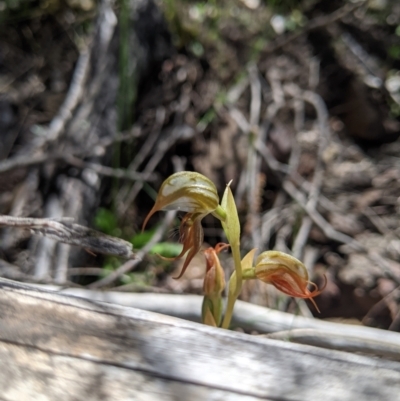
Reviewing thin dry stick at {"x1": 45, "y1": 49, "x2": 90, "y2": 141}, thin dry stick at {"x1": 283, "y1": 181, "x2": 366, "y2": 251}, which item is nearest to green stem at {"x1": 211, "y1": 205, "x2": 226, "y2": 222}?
thin dry stick at {"x1": 283, "y1": 181, "x2": 366, "y2": 251}

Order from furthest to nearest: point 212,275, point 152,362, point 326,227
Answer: point 326,227
point 212,275
point 152,362

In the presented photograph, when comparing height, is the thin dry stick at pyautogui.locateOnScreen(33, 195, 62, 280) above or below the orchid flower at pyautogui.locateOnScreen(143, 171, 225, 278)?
below

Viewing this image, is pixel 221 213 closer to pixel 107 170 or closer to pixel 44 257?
pixel 44 257

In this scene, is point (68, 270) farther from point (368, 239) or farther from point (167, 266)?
point (368, 239)

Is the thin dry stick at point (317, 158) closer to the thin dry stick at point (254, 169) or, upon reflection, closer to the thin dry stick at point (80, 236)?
the thin dry stick at point (254, 169)

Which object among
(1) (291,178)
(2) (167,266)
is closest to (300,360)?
(2) (167,266)

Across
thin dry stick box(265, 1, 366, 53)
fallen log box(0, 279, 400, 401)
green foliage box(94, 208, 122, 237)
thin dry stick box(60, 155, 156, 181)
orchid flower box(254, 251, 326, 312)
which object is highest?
thin dry stick box(265, 1, 366, 53)

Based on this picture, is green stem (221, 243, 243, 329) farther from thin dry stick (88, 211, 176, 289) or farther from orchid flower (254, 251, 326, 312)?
thin dry stick (88, 211, 176, 289)

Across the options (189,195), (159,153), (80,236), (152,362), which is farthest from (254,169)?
(152,362)
